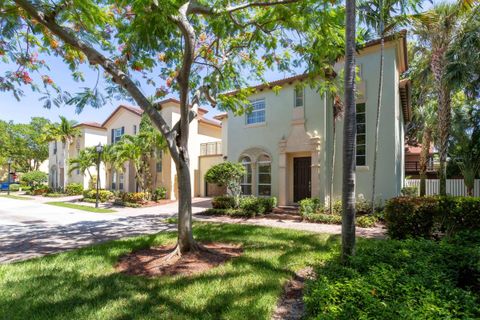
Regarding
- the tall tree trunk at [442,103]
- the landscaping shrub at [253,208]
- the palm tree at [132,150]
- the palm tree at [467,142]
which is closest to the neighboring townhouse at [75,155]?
the palm tree at [132,150]

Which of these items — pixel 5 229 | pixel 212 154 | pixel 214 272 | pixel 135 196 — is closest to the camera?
pixel 214 272

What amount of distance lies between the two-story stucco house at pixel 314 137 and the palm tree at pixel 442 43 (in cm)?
146

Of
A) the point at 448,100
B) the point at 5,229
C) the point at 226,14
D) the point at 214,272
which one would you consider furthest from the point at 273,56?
the point at 5,229

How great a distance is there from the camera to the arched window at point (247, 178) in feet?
55.4

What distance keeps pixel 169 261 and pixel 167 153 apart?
1508 centimetres

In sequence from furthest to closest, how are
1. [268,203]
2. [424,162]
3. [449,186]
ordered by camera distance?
1. [449,186]
2. [424,162]
3. [268,203]

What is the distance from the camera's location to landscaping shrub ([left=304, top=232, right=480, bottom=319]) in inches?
105

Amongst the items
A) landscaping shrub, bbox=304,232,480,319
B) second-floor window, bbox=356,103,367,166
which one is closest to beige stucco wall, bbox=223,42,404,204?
second-floor window, bbox=356,103,367,166

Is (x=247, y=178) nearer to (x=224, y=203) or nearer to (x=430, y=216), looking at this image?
(x=224, y=203)

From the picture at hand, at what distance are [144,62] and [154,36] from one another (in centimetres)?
147

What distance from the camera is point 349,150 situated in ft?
15.0

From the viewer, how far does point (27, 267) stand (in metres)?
6.17

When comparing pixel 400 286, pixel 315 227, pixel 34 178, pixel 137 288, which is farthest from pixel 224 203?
pixel 34 178

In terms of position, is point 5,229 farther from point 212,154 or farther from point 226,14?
point 212,154
